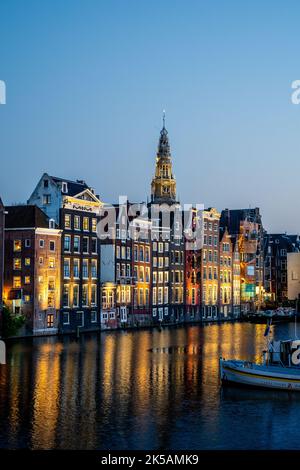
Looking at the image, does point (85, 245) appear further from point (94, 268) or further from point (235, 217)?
point (235, 217)

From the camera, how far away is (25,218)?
82125 millimetres

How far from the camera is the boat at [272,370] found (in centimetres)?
4422

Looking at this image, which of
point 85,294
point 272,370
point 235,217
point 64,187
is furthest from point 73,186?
point 235,217

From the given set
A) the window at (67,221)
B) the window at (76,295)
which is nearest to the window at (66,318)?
the window at (76,295)

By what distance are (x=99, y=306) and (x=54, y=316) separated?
31.4ft

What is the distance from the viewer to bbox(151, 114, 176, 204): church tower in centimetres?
14225

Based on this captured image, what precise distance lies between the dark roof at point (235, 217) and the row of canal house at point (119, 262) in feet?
0.71

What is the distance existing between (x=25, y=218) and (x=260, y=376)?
143ft

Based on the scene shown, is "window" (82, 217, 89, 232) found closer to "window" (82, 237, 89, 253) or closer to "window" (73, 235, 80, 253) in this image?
"window" (82, 237, 89, 253)

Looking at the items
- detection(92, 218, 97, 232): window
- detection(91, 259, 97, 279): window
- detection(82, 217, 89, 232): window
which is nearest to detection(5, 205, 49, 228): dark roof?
detection(82, 217, 89, 232): window

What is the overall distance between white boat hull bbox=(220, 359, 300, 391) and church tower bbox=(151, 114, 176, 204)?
3780 inches

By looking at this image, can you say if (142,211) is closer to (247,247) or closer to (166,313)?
(166,313)

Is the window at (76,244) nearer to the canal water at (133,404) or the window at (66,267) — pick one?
the window at (66,267)
